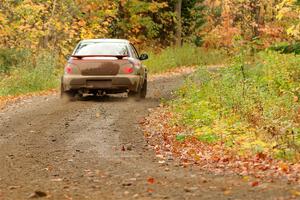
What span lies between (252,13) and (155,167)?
38173 mm

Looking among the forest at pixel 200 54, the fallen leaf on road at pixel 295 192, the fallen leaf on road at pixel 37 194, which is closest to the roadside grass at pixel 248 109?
the forest at pixel 200 54

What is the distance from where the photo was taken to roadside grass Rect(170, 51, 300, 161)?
35.7 feet

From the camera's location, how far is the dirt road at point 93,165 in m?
7.85

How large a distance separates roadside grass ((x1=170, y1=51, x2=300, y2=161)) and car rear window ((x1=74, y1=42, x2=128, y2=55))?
2.33 metres

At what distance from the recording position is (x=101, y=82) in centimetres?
1802

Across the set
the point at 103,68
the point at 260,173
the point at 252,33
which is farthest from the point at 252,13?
the point at 260,173

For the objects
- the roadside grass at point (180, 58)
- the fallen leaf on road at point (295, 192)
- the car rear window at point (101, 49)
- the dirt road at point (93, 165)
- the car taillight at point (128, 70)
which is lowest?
the roadside grass at point (180, 58)

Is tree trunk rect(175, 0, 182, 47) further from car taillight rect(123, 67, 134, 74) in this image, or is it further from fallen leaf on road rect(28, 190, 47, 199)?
fallen leaf on road rect(28, 190, 47, 199)

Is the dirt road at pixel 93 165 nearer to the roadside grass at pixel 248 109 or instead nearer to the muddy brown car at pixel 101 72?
the roadside grass at pixel 248 109

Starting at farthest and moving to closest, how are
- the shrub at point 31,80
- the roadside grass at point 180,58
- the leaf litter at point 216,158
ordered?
the roadside grass at point 180,58
the shrub at point 31,80
the leaf litter at point 216,158

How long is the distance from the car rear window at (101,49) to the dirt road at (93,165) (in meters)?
2.33

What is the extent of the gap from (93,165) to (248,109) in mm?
4776

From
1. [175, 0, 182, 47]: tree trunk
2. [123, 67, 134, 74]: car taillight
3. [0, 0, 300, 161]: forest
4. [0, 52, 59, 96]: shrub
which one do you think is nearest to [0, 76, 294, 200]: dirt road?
[0, 0, 300, 161]: forest

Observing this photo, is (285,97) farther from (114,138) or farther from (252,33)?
(252,33)
